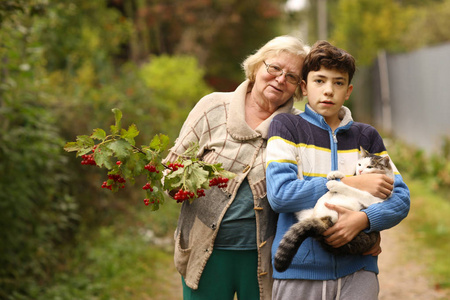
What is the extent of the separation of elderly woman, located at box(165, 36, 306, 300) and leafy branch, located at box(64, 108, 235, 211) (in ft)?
1.34

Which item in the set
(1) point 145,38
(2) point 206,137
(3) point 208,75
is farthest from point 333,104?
(3) point 208,75

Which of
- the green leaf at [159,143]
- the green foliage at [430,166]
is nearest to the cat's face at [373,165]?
the green leaf at [159,143]

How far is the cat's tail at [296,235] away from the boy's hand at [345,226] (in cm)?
4

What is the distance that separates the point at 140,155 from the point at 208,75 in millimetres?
18069

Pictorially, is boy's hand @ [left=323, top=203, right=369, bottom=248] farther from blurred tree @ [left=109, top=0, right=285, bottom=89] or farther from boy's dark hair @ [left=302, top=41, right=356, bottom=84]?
blurred tree @ [left=109, top=0, right=285, bottom=89]

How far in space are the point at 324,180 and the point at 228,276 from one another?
84 cm

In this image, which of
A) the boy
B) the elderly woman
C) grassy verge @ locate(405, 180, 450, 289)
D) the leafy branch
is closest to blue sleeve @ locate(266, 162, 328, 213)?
the boy

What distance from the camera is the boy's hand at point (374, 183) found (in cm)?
271

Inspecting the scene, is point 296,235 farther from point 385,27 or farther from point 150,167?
point 385,27

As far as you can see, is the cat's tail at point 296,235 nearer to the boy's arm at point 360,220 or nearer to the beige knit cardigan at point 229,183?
the boy's arm at point 360,220

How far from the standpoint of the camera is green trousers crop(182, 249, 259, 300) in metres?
3.15

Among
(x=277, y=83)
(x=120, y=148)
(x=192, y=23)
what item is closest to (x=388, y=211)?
(x=277, y=83)

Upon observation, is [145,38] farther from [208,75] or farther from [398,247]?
[398,247]

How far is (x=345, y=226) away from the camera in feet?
8.79
